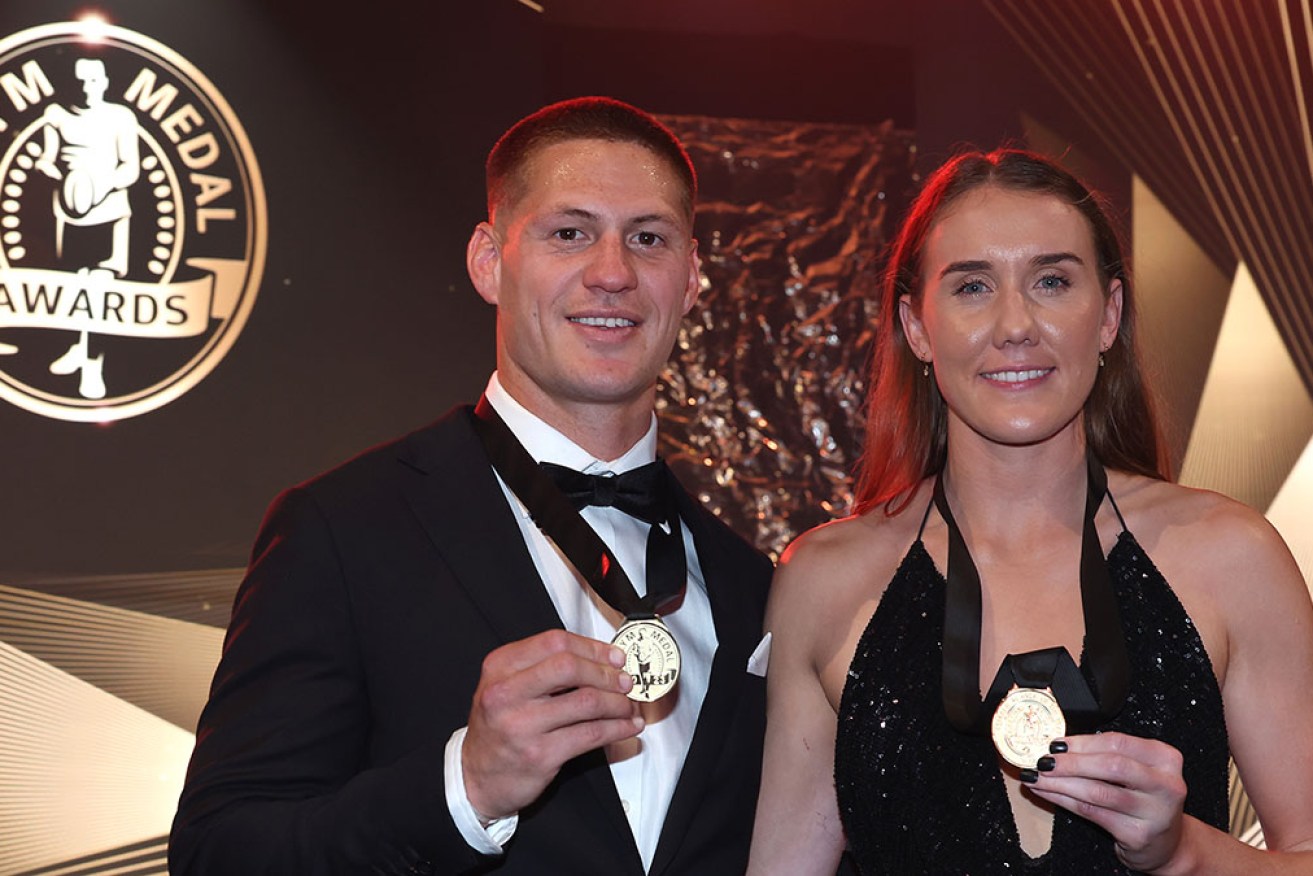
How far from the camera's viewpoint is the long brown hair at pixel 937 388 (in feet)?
9.68

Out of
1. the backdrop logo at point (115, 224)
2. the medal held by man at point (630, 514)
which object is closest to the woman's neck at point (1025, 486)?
the medal held by man at point (630, 514)

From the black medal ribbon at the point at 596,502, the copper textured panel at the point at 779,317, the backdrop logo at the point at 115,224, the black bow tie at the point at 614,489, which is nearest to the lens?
the black medal ribbon at the point at 596,502

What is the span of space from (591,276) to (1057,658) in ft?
3.74

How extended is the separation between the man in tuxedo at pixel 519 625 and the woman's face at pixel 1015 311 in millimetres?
551

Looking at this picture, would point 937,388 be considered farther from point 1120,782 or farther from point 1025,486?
point 1120,782

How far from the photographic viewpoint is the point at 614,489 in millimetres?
2936

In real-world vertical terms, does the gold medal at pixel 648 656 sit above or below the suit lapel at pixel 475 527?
below

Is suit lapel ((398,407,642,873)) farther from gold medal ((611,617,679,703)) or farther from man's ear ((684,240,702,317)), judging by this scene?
man's ear ((684,240,702,317))

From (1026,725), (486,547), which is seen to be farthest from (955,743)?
(486,547)

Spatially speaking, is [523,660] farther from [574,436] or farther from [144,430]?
[144,430]

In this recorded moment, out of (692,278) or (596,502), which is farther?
(692,278)

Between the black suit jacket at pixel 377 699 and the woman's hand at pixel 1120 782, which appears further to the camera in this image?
the black suit jacket at pixel 377 699

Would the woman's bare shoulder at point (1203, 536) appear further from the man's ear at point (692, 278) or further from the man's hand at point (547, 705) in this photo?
the man's hand at point (547, 705)

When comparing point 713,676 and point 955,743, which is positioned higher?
point 713,676
